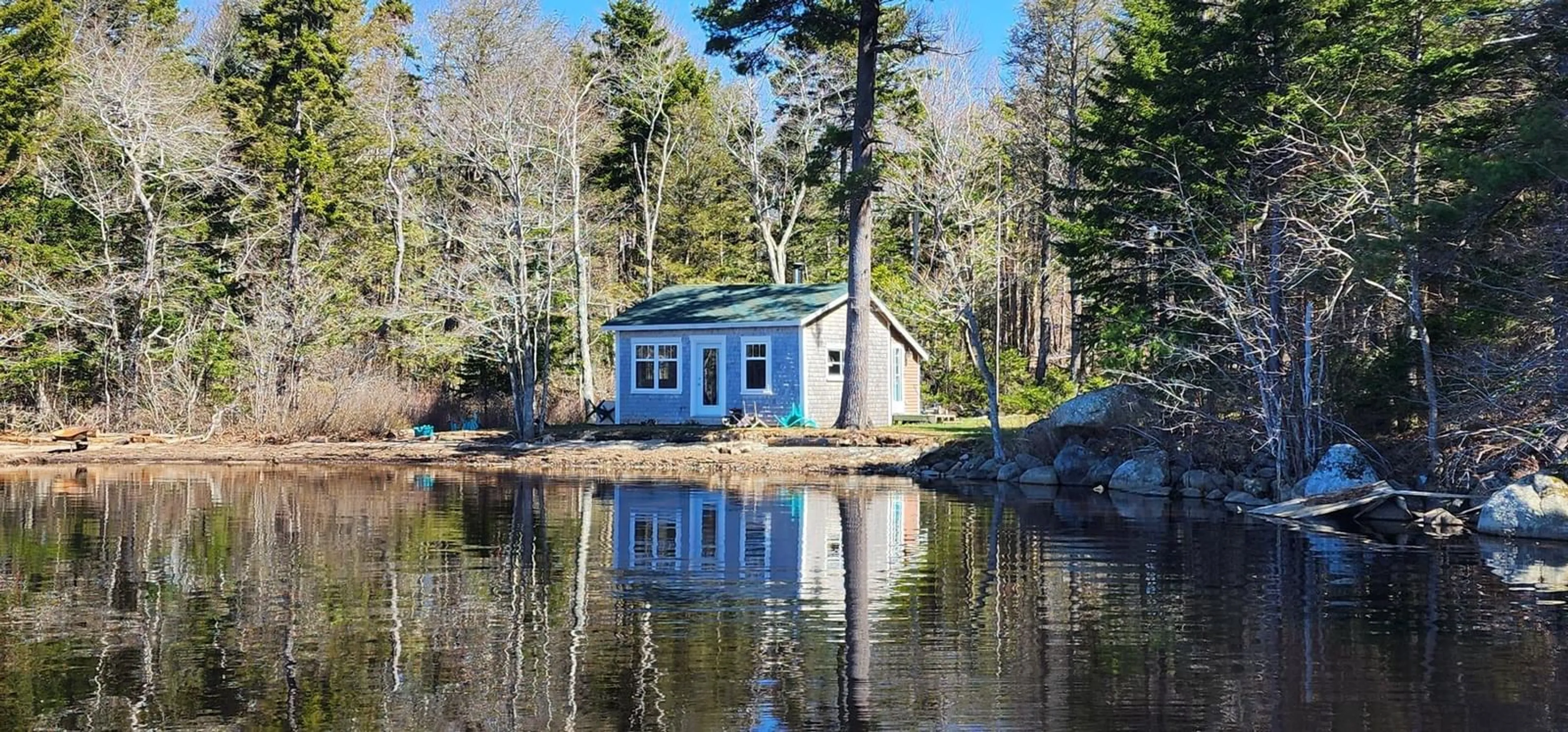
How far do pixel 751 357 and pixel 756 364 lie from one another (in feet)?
A: 0.72

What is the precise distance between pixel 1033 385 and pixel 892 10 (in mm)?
10599

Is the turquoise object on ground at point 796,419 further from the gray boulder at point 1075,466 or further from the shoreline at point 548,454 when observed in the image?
the gray boulder at point 1075,466

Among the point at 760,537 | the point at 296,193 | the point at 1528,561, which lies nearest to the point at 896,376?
the point at 296,193

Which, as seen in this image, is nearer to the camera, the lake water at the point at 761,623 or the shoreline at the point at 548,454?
the lake water at the point at 761,623

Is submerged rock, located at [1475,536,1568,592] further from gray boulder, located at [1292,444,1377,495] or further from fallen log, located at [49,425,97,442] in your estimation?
fallen log, located at [49,425,97,442]

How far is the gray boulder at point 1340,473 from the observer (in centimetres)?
1952

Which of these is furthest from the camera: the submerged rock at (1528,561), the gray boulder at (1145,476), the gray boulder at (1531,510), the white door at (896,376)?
the white door at (896,376)

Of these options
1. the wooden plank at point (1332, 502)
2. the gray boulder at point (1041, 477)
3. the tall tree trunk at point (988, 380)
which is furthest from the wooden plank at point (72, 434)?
the wooden plank at point (1332, 502)

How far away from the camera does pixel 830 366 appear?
1299 inches

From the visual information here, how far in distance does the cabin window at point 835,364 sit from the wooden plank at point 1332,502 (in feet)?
47.9

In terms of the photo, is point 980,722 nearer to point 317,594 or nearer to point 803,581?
point 803,581

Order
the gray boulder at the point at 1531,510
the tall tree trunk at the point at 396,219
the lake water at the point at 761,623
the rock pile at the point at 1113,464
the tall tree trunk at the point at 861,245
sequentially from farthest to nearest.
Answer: the tall tree trunk at the point at 396,219 → the tall tree trunk at the point at 861,245 → the rock pile at the point at 1113,464 → the gray boulder at the point at 1531,510 → the lake water at the point at 761,623

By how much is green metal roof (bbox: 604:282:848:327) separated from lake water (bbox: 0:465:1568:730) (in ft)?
46.8

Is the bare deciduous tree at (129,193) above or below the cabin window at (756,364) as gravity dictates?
above
